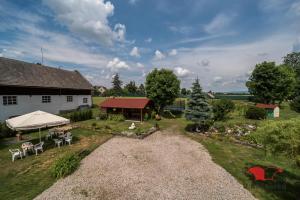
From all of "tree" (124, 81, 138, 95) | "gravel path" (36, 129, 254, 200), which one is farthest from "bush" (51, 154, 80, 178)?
"tree" (124, 81, 138, 95)

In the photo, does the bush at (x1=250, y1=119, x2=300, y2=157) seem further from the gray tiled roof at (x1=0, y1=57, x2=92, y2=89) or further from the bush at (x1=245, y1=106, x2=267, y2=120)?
the gray tiled roof at (x1=0, y1=57, x2=92, y2=89)

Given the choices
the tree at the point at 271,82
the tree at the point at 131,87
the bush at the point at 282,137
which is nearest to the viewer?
the bush at the point at 282,137

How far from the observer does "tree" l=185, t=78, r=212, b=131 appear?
657 inches

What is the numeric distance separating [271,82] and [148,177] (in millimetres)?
34076

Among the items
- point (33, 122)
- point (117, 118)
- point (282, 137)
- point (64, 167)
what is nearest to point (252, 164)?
point (282, 137)

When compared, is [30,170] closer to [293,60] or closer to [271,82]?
[271,82]

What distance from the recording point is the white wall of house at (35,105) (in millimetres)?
19766

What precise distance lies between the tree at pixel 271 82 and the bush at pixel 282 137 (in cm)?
3178

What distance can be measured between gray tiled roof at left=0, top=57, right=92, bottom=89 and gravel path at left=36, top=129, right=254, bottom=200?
1775cm

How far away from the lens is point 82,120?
75.8ft

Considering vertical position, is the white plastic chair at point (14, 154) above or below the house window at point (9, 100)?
below

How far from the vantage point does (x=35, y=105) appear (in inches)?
899

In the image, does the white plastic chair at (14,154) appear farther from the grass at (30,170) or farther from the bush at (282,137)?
the bush at (282,137)

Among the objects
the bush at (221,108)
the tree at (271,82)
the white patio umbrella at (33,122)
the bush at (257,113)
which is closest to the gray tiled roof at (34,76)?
the white patio umbrella at (33,122)
